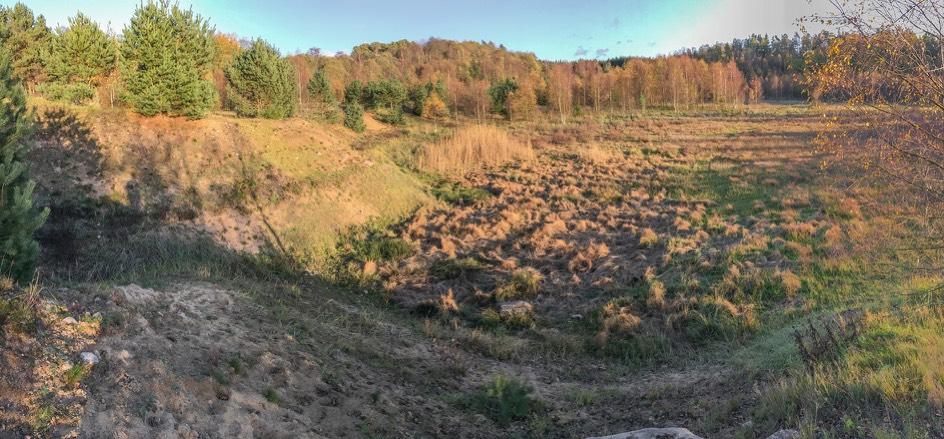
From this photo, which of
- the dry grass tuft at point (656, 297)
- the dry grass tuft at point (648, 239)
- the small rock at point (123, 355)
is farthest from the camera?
the dry grass tuft at point (648, 239)

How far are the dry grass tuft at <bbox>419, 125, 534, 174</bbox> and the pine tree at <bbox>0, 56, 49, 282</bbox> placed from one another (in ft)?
71.2

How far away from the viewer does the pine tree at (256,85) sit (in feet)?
79.0

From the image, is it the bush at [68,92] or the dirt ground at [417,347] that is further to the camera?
the bush at [68,92]

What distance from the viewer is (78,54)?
20.5 meters

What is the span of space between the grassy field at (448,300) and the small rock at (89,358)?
0.10 metres

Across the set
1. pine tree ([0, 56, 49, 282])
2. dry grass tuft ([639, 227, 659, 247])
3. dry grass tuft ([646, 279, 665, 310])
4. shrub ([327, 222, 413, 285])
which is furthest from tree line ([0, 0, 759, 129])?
dry grass tuft ([639, 227, 659, 247])

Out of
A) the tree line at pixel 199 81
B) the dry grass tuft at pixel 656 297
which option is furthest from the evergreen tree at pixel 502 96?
the dry grass tuft at pixel 656 297

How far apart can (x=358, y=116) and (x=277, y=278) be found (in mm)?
22036

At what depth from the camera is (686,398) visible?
7723 millimetres

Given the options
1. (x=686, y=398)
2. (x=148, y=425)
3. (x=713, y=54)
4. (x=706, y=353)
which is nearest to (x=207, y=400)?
(x=148, y=425)

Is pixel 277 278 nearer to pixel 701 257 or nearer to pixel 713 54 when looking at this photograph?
pixel 701 257

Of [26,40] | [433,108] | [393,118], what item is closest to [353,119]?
[393,118]

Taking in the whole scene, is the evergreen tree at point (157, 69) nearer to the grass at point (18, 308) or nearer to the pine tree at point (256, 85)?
the pine tree at point (256, 85)

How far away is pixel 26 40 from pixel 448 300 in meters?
26.9
